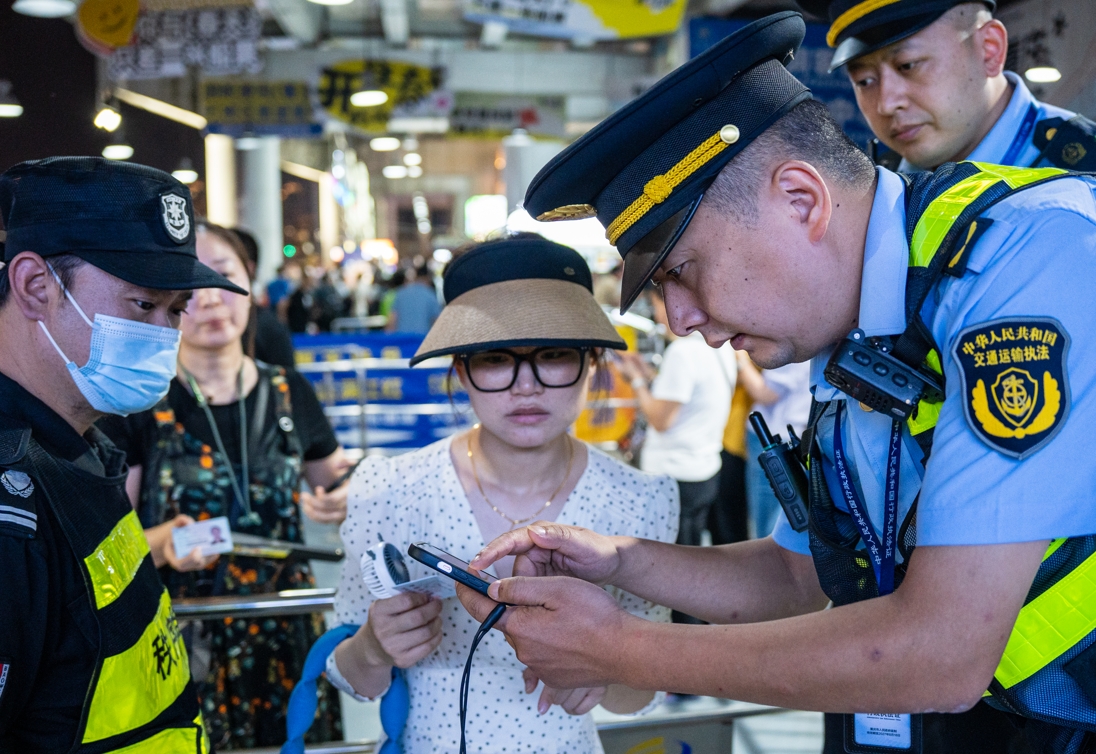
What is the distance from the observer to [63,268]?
1.44 metres

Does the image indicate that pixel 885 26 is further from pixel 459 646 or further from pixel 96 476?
pixel 96 476

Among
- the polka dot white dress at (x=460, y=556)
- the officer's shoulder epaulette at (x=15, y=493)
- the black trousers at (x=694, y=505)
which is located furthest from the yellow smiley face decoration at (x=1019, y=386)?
the black trousers at (x=694, y=505)

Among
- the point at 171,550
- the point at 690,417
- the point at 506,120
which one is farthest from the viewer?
the point at 506,120

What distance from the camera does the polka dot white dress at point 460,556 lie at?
1729mm

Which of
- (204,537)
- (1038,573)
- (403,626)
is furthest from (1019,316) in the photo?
(204,537)

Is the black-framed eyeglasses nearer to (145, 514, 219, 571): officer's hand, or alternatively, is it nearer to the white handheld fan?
the white handheld fan

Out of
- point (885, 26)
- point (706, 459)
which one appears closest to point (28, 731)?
point (885, 26)

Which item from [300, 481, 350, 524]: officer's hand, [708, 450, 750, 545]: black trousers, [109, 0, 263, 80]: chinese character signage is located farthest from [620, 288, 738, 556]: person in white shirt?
[109, 0, 263, 80]: chinese character signage

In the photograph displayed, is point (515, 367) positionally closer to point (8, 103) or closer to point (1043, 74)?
point (8, 103)

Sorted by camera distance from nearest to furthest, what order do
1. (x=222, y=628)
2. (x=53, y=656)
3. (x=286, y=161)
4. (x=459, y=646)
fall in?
1. (x=53, y=656)
2. (x=459, y=646)
3. (x=222, y=628)
4. (x=286, y=161)

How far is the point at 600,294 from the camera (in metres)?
7.70

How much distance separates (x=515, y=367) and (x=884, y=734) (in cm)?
86

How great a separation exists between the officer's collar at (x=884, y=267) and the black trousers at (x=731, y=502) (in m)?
3.69

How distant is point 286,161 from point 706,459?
836 inches
